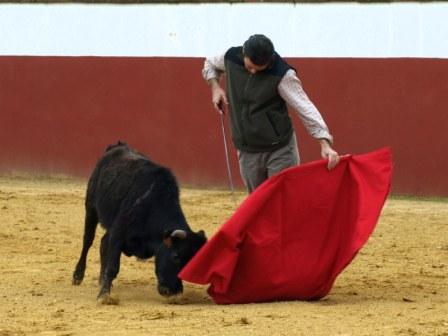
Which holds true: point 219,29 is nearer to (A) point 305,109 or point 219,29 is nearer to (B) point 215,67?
(B) point 215,67

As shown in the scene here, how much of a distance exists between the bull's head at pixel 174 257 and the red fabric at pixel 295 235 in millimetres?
137

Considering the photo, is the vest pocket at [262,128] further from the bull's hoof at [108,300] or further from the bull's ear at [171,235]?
the bull's hoof at [108,300]

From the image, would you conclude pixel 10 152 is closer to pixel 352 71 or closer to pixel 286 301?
pixel 352 71

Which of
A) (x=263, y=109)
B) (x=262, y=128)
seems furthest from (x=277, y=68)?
(x=262, y=128)

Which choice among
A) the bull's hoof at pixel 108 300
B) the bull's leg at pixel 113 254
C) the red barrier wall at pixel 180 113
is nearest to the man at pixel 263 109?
the bull's leg at pixel 113 254

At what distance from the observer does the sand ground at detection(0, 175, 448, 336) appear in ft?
23.1

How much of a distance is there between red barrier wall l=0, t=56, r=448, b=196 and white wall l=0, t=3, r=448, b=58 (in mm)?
157

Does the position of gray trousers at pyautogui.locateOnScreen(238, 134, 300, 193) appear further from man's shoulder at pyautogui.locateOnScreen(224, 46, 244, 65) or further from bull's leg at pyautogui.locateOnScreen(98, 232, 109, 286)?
bull's leg at pyautogui.locateOnScreen(98, 232, 109, 286)

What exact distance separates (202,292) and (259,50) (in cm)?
168

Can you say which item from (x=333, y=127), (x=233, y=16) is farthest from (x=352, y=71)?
(x=233, y=16)

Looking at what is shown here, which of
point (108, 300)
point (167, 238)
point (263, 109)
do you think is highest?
point (263, 109)

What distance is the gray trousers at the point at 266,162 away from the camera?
816cm

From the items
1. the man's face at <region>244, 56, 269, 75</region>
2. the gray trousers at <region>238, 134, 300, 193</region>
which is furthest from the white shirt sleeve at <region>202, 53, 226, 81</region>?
the gray trousers at <region>238, 134, 300, 193</region>

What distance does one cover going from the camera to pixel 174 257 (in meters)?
7.94
